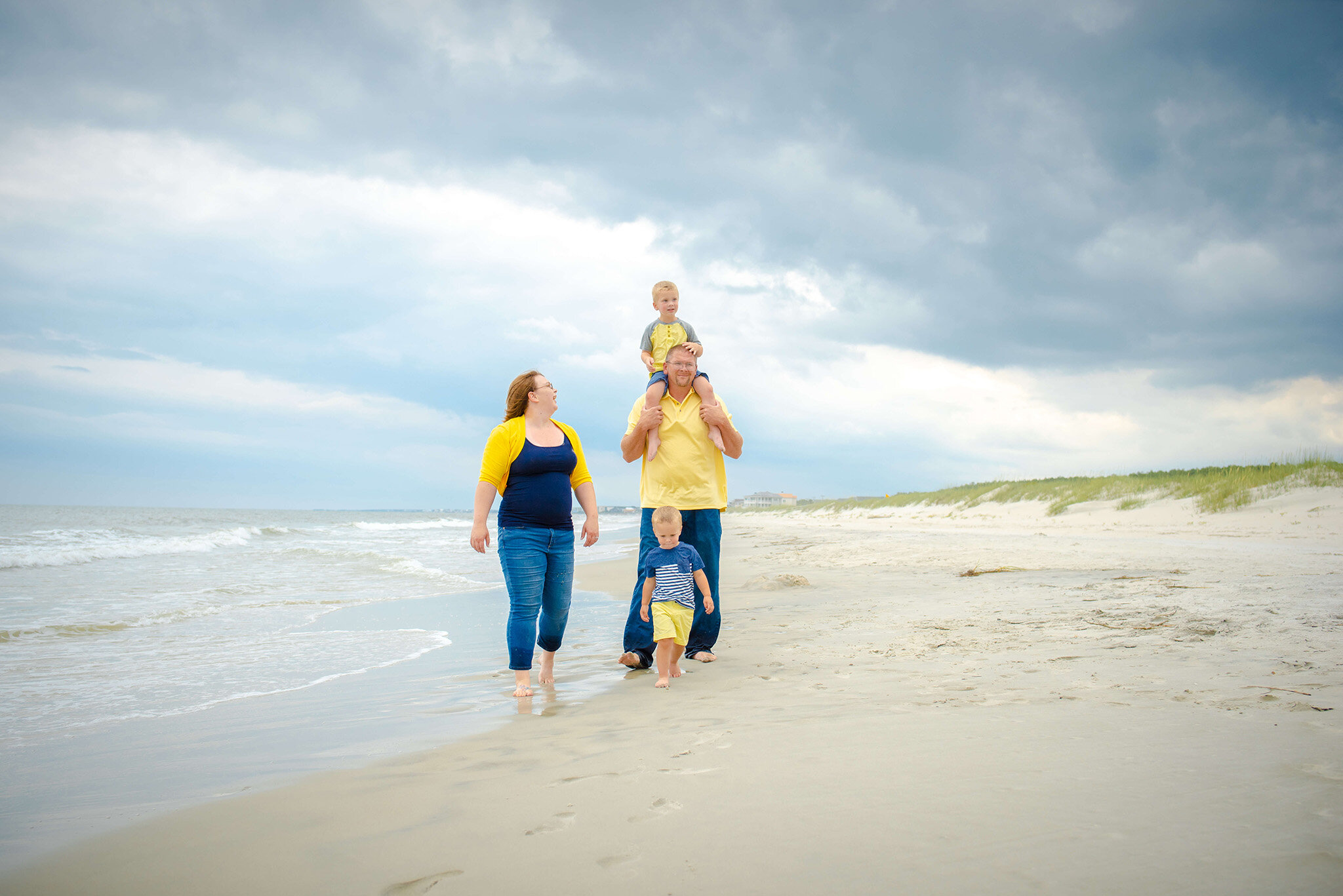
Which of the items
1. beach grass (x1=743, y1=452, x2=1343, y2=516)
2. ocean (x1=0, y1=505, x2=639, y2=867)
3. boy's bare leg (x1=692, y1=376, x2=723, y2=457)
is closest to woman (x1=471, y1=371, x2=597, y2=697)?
ocean (x1=0, y1=505, x2=639, y2=867)

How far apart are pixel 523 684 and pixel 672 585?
3.32ft

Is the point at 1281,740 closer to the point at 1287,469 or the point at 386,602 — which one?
the point at 386,602

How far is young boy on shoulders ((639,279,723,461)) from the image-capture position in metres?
4.38

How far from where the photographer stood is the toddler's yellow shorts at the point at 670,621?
157 inches

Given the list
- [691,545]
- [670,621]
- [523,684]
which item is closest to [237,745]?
[523,684]

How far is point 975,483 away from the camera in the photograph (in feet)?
108

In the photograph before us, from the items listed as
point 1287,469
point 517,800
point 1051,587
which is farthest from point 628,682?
point 1287,469

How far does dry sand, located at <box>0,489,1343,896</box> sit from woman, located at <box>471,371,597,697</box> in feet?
1.56

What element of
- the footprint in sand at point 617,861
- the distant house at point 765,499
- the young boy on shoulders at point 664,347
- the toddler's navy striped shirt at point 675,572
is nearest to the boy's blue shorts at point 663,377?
the young boy on shoulders at point 664,347

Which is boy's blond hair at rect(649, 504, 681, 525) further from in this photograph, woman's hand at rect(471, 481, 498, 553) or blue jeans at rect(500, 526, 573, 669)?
woman's hand at rect(471, 481, 498, 553)

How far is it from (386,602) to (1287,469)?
60.8 feet

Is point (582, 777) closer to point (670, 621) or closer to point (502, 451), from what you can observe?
point (670, 621)

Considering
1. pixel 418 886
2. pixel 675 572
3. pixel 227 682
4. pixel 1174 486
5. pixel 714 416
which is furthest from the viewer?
pixel 1174 486

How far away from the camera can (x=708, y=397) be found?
4363 mm
